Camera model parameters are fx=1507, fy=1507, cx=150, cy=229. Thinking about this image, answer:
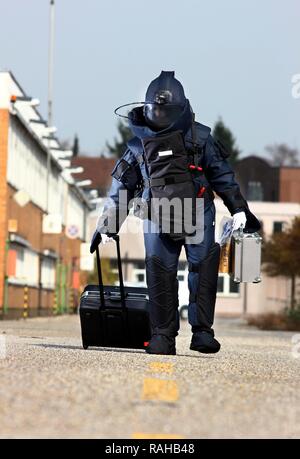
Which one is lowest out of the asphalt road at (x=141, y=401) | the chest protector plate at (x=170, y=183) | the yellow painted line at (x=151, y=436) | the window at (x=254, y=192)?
the yellow painted line at (x=151, y=436)

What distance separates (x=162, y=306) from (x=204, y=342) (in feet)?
1.50

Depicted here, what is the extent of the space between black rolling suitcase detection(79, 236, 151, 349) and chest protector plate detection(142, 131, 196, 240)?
3.26ft

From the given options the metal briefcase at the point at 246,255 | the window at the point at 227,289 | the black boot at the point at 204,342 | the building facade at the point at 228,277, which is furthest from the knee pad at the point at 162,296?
the window at the point at 227,289

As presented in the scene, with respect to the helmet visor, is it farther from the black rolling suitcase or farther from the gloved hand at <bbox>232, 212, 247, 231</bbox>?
the black rolling suitcase

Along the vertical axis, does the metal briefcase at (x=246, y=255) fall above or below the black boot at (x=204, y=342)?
above

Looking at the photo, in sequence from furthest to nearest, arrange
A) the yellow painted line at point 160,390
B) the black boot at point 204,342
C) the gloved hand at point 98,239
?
1. the gloved hand at point 98,239
2. the black boot at point 204,342
3. the yellow painted line at point 160,390

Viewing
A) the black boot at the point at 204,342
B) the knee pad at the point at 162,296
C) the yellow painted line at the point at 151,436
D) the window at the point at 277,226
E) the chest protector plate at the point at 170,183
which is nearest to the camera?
the yellow painted line at the point at 151,436

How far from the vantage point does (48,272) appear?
207 ft

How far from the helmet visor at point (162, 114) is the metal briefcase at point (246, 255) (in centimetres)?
111

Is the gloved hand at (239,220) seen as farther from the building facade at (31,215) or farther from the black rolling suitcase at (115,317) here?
the building facade at (31,215)

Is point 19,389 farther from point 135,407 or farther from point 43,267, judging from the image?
point 43,267

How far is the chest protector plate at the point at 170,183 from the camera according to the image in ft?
37.6
